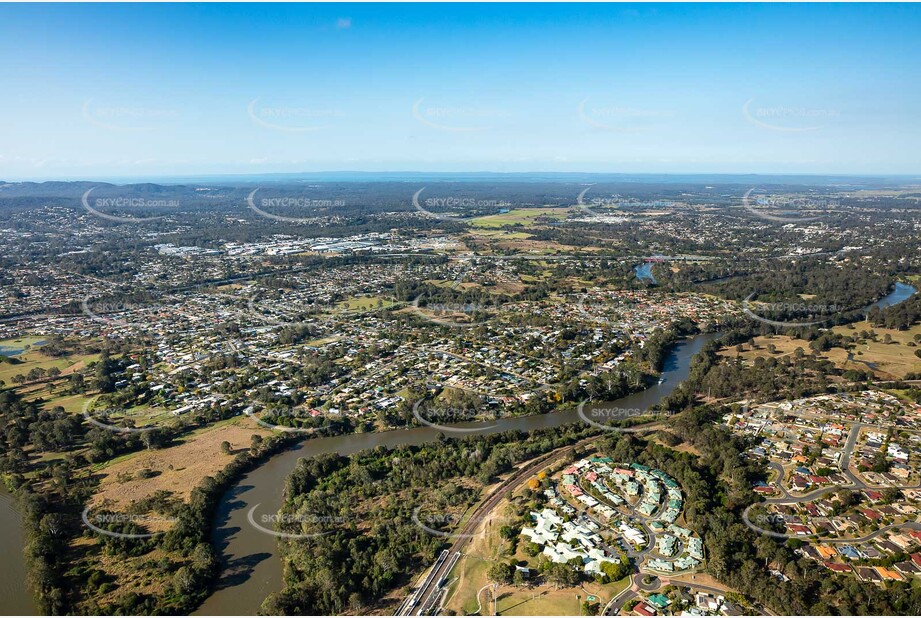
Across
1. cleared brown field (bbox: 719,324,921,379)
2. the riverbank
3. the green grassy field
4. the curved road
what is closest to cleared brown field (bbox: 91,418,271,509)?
the riverbank

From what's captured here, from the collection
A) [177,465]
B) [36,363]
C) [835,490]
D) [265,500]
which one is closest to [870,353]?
[835,490]

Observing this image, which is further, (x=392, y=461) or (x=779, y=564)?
(x=392, y=461)

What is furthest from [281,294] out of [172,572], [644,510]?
[644,510]

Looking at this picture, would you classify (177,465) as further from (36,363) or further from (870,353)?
(870,353)

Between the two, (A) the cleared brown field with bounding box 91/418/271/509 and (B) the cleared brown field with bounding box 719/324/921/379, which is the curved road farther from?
(A) the cleared brown field with bounding box 91/418/271/509

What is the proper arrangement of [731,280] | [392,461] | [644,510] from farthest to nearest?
1. [731,280]
2. [392,461]
3. [644,510]

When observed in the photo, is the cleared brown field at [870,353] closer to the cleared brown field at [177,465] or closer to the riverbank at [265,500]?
the riverbank at [265,500]

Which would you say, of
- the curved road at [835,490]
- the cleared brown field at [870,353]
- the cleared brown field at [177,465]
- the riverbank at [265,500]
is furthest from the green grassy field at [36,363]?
the cleared brown field at [870,353]

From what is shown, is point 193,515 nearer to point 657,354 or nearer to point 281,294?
A: point 657,354

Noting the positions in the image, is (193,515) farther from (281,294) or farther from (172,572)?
(281,294)

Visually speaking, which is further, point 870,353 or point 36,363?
point 870,353

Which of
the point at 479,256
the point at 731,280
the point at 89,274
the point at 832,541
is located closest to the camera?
the point at 832,541
